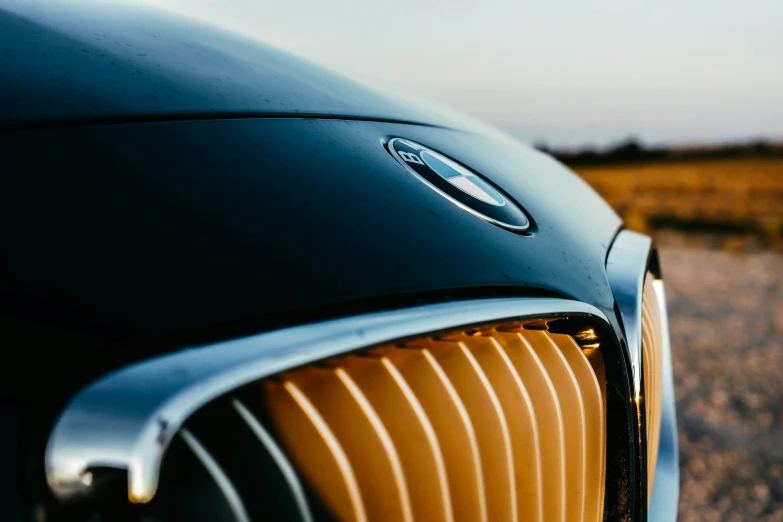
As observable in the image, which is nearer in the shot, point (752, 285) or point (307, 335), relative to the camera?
point (307, 335)

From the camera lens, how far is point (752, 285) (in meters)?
6.69

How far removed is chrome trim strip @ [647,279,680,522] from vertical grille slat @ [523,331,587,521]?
1.43 ft

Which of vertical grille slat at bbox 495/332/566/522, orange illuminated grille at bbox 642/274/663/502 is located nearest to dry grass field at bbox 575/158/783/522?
orange illuminated grille at bbox 642/274/663/502

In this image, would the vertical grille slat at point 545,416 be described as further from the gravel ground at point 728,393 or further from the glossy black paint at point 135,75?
the gravel ground at point 728,393

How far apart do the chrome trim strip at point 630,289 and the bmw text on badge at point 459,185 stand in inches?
9.8

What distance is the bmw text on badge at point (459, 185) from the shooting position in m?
1.14

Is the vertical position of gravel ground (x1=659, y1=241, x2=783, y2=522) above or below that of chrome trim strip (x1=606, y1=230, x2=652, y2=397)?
below

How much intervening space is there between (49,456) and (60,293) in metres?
0.16

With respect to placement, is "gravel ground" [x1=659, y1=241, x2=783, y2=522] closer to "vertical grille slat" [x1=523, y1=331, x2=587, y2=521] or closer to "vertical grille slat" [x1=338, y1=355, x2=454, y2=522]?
"vertical grille slat" [x1=523, y1=331, x2=587, y2=521]

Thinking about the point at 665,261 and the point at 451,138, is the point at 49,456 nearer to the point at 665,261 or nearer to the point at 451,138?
the point at 451,138

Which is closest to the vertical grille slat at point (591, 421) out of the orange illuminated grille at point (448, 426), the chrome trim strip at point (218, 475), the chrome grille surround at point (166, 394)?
the orange illuminated grille at point (448, 426)

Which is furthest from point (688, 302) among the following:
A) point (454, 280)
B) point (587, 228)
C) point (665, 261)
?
point (454, 280)

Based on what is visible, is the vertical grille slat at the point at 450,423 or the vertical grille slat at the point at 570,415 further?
the vertical grille slat at the point at 570,415

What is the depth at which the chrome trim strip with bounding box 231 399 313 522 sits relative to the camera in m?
0.70
